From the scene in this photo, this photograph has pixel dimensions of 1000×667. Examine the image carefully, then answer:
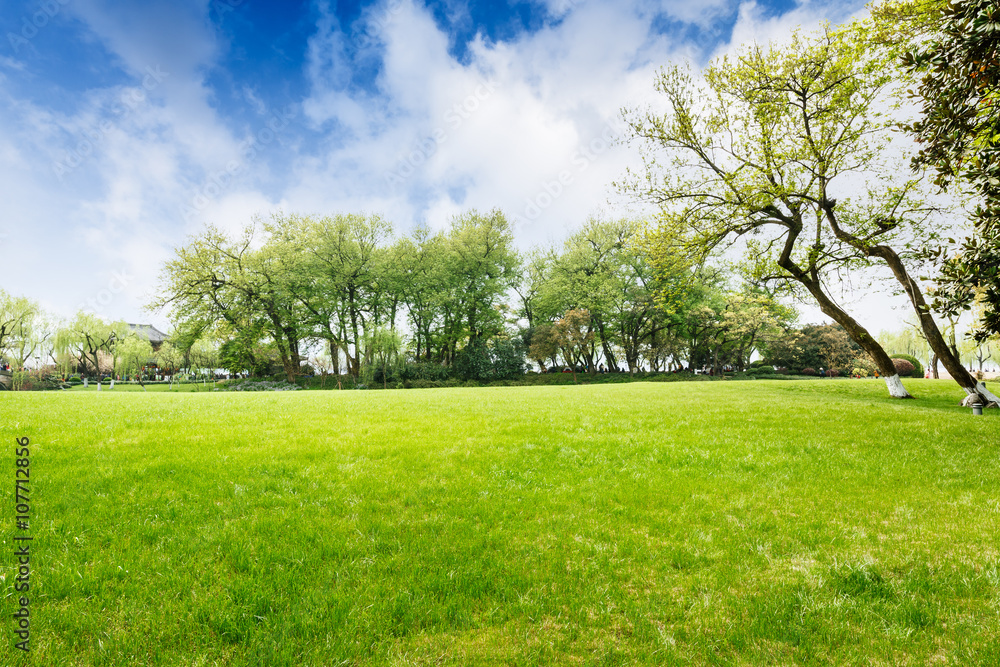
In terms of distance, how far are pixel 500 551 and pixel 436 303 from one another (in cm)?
4893

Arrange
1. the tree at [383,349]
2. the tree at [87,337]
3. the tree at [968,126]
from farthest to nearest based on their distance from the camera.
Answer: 1. the tree at [87,337]
2. the tree at [383,349]
3. the tree at [968,126]

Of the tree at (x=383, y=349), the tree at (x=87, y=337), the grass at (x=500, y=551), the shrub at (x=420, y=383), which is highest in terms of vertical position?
the tree at (x=87, y=337)

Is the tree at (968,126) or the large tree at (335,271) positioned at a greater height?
the large tree at (335,271)

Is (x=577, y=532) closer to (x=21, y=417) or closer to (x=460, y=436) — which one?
(x=460, y=436)

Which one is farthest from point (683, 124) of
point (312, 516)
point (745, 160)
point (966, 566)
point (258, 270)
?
point (258, 270)

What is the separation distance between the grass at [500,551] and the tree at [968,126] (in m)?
3.47

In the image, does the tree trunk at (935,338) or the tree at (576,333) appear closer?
the tree trunk at (935,338)

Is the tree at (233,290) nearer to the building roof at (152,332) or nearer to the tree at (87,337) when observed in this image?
the tree at (87,337)

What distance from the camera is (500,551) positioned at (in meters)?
4.84

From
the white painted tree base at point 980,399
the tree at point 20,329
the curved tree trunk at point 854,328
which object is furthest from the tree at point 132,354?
the white painted tree base at point 980,399

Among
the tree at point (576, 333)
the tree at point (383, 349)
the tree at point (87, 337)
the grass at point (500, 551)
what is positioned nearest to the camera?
the grass at point (500, 551)

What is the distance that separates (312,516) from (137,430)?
24.4 ft

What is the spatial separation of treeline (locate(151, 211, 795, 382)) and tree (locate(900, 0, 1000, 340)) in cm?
4148

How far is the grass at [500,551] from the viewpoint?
3.38 m
